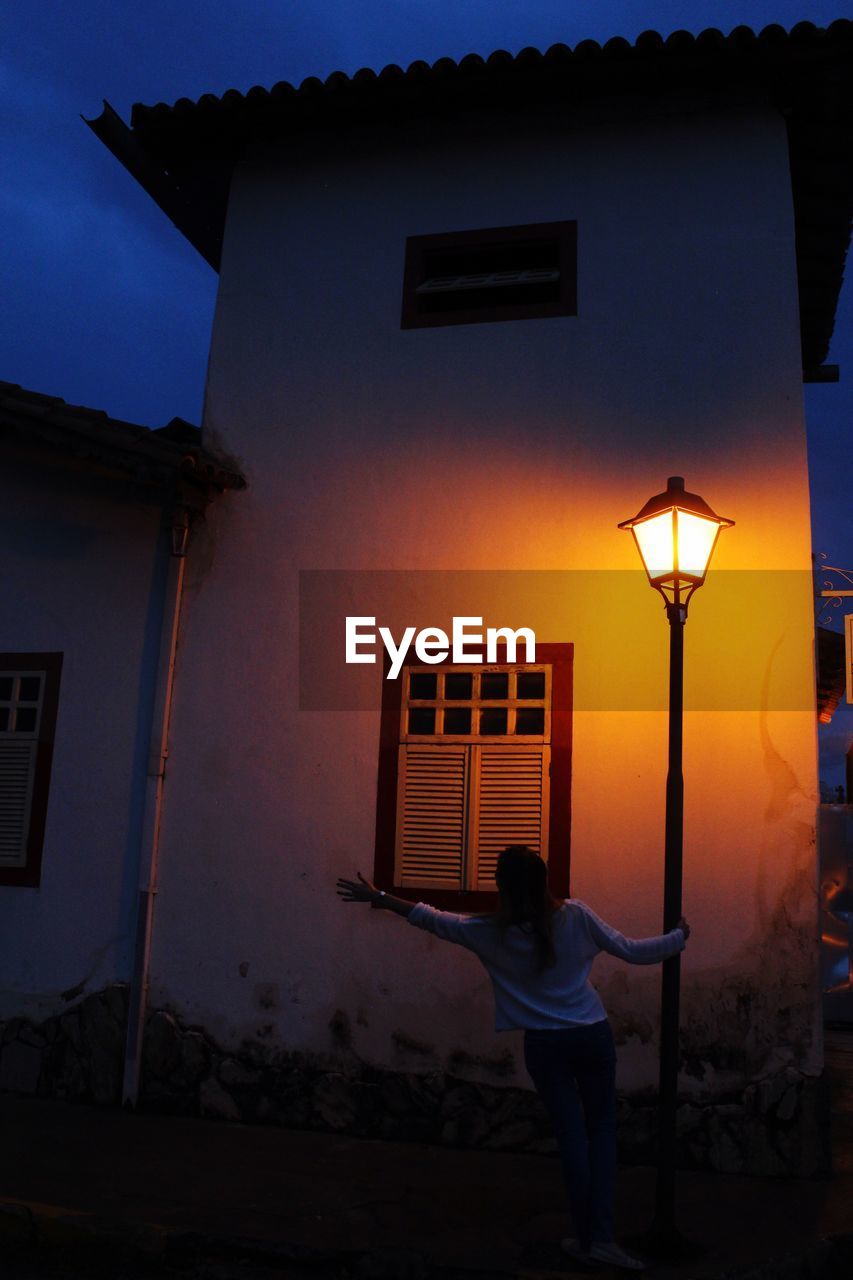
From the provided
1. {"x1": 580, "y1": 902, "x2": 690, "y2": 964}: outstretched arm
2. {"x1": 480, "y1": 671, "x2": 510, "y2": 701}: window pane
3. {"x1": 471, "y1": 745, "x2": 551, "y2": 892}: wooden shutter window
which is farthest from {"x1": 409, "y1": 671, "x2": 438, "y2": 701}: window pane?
{"x1": 580, "y1": 902, "x2": 690, "y2": 964}: outstretched arm

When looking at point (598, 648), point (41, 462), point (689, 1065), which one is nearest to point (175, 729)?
point (41, 462)

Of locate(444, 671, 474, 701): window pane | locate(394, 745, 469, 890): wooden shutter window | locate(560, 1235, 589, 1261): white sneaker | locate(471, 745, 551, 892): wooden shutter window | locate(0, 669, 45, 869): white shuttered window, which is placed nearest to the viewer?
locate(560, 1235, 589, 1261): white sneaker

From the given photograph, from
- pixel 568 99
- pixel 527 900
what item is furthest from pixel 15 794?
pixel 568 99

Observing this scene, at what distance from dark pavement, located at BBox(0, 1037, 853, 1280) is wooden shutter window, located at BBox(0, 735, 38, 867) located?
172 cm

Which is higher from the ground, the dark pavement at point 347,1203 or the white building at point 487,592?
the white building at point 487,592

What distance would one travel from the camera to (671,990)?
458 centimetres

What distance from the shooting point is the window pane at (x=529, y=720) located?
20.7 feet

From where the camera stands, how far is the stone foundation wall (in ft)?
18.2

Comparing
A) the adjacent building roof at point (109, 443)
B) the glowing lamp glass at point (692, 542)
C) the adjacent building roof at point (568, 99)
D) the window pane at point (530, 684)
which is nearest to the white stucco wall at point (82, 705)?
the adjacent building roof at point (109, 443)

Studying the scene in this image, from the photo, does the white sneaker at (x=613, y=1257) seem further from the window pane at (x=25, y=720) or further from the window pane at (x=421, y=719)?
the window pane at (x=25, y=720)

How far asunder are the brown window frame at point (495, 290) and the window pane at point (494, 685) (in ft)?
7.77
